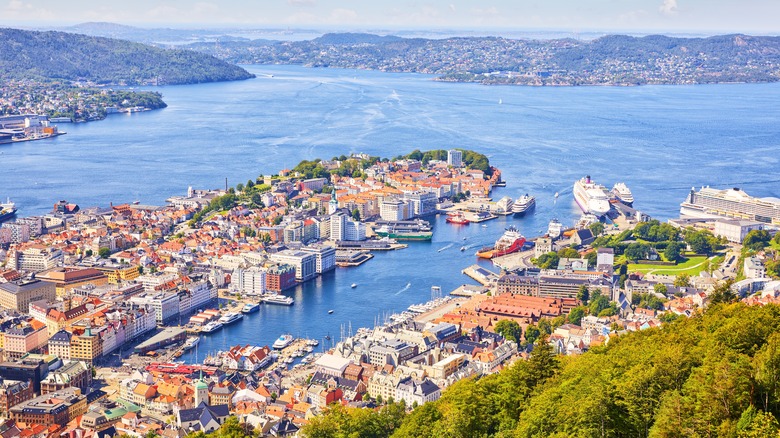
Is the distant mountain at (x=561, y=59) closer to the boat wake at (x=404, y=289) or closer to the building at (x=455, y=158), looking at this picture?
the building at (x=455, y=158)

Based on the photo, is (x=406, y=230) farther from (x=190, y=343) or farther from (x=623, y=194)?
(x=190, y=343)

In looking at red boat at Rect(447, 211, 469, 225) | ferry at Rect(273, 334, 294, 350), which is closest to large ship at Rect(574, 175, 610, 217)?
red boat at Rect(447, 211, 469, 225)

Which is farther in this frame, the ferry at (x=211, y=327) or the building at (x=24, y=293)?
the building at (x=24, y=293)

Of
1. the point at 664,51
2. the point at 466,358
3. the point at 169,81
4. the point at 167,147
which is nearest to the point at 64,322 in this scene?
the point at 466,358

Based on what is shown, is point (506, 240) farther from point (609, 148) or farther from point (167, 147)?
point (167, 147)

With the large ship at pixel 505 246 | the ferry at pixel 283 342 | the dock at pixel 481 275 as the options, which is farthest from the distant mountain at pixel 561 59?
the ferry at pixel 283 342
